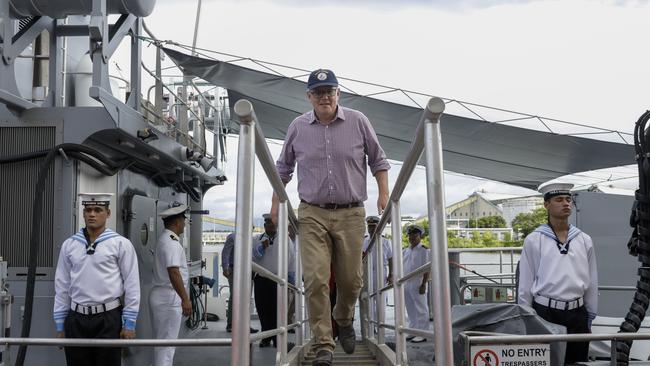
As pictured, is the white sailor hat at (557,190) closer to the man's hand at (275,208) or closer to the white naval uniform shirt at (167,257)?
the man's hand at (275,208)

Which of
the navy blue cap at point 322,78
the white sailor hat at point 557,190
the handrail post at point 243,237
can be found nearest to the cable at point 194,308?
the white sailor hat at point 557,190

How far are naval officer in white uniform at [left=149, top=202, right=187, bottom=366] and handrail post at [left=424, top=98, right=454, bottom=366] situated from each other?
412cm

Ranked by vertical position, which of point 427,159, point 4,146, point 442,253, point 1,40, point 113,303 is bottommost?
point 113,303

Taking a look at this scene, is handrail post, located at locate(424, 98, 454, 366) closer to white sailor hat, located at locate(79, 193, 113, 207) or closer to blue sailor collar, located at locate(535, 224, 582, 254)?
blue sailor collar, located at locate(535, 224, 582, 254)

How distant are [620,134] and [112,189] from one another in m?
6.24

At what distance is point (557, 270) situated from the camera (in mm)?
4176

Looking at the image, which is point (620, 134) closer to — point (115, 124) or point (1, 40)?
point (115, 124)

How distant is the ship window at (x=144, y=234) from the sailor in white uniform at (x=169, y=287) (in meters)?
1.54

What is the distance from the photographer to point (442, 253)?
2.03 m

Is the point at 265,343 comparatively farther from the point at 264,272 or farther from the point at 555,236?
the point at 264,272

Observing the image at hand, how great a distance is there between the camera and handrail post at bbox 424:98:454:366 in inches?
78.9

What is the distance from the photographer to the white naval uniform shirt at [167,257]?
5871mm

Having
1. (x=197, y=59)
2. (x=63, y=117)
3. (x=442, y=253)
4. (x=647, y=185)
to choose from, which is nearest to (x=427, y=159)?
(x=442, y=253)

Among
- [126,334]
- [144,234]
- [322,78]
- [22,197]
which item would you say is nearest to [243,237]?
[322,78]
